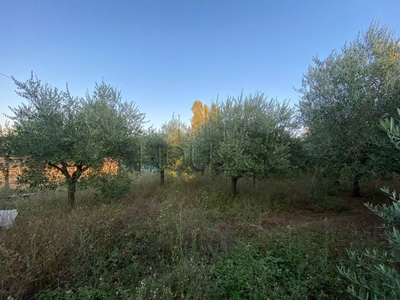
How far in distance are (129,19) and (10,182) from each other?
6752 mm

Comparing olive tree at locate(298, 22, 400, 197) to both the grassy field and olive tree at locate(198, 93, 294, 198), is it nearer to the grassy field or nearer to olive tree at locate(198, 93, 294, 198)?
olive tree at locate(198, 93, 294, 198)

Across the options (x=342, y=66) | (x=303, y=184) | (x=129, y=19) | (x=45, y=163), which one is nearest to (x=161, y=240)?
(x=45, y=163)

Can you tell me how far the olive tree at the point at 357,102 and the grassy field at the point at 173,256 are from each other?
1615 mm

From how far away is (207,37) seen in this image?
7547 mm

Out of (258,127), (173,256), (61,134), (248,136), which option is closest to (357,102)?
(258,127)

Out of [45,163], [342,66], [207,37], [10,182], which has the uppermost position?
[207,37]

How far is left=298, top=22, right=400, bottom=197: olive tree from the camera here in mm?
3682

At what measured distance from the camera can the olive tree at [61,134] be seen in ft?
13.8

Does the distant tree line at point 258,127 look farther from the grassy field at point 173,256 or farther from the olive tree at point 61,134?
the grassy field at point 173,256

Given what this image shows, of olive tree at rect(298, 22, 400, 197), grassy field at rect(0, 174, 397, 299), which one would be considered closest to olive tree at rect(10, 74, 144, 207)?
grassy field at rect(0, 174, 397, 299)

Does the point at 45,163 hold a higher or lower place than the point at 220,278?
higher

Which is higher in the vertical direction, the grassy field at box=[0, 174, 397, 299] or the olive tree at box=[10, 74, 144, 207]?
the olive tree at box=[10, 74, 144, 207]

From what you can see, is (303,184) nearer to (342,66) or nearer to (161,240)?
(342,66)

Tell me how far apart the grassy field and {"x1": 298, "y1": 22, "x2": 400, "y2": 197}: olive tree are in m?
1.62
